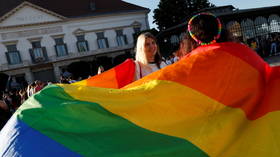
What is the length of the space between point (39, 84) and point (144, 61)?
25.7 feet

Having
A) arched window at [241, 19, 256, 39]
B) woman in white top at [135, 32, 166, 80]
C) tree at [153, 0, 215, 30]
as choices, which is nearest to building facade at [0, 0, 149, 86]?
tree at [153, 0, 215, 30]

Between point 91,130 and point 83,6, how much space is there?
40702 millimetres

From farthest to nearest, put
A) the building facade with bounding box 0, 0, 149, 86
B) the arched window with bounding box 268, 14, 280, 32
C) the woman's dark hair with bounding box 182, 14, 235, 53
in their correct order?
the building facade with bounding box 0, 0, 149, 86
the arched window with bounding box 268, 14, 280, 32
the woman's dark hair with bounding box 182, 14, 235, 53

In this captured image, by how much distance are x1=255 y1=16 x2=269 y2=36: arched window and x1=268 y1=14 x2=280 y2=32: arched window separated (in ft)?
1.11

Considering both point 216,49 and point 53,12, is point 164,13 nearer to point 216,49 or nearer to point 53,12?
point 53,12

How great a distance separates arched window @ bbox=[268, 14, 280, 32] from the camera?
70.3 feet

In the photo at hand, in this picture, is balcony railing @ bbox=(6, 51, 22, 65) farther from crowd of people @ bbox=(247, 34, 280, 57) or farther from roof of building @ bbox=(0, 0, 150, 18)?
crowd of people @ bbox=(247, 34, 280, 57)

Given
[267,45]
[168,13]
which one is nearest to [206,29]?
[267,45]

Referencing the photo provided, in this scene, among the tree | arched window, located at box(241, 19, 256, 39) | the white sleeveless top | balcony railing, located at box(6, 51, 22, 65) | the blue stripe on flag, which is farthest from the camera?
the tree

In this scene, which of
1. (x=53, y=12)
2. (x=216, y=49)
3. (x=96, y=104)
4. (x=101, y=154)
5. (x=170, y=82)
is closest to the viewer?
(x=101, y=154)

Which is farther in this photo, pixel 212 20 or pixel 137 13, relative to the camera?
pixel 137 13

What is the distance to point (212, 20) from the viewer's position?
2699mm

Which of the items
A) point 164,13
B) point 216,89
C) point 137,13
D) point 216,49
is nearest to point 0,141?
point 216,89

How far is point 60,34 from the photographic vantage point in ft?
116
